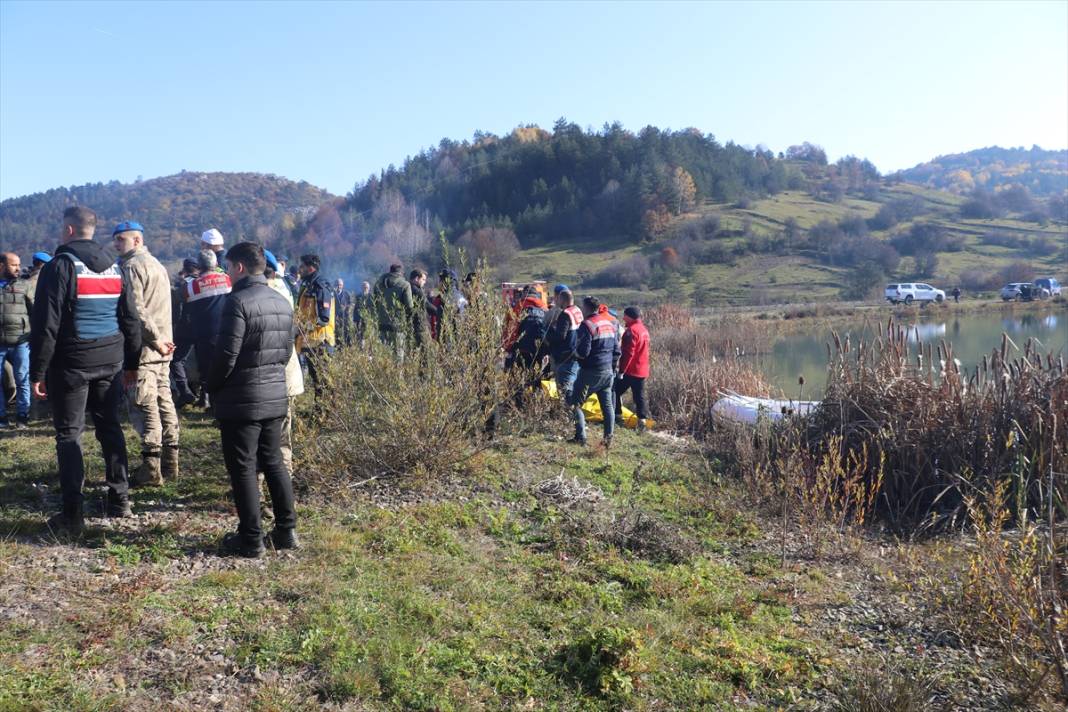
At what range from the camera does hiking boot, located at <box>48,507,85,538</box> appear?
187 inches

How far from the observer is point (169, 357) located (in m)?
5.90

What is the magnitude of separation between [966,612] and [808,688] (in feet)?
4.19

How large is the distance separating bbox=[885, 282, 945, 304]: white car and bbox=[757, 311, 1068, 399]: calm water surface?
8.96 metres

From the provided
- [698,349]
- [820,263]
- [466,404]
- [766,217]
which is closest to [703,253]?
[820,263]

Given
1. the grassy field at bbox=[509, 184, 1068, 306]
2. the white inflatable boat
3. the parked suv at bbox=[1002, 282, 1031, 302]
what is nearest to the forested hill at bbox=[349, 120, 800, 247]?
the grassy field at bbox=[509, 184, 1068, 306]

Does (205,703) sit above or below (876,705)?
above

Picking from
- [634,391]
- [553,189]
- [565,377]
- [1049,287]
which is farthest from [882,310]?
[553,189]

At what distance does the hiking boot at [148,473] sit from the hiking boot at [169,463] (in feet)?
0.63

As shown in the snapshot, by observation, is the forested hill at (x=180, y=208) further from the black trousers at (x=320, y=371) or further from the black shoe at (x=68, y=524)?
the black shoe at (x=68, y=524)

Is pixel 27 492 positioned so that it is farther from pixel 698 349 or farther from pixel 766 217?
pixel 766 217

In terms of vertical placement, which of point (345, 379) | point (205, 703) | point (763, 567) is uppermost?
point (345, 379)

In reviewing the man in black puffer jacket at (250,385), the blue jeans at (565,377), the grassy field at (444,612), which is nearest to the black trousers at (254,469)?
the man in black puffer jacket at (250,385)

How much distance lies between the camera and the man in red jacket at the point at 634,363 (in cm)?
1063

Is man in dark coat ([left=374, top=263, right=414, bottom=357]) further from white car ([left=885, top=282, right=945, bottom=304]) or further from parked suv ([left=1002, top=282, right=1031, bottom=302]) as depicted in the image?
parked suv ([left=1002, top=282, right=1031, bottom=302])
